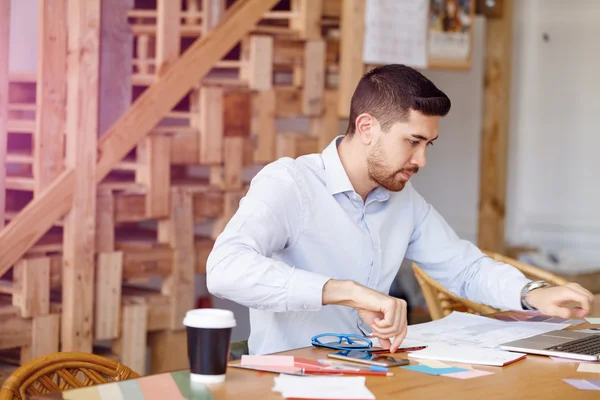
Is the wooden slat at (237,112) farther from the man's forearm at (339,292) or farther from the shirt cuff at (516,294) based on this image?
the man's forearm at (339,292)

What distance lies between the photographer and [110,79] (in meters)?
4.47

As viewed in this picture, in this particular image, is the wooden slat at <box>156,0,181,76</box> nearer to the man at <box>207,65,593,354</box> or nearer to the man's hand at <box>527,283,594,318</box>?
the man at <box>207,65,593,354</box>

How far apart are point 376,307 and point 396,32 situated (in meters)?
2.84

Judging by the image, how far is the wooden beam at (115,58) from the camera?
4.39 metres

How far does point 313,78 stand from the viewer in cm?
428

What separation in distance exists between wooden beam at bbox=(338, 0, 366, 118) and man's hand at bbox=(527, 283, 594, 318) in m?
2.15

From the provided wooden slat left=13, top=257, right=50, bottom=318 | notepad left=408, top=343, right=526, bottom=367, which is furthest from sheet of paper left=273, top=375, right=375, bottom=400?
wooden slat left=13, top=257, right=50, bottom=318

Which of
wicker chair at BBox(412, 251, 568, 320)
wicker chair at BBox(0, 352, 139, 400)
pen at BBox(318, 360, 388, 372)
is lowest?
wicker chair at BBox(412, 251, 568, 320)

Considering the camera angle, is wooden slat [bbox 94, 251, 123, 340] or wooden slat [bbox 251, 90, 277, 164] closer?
wooden slat [bbox 94, 251, 123, 340]

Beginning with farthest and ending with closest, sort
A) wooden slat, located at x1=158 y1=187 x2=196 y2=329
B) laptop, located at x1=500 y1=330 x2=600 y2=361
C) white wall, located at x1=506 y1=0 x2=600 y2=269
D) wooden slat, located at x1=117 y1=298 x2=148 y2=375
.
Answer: white wall, located at x1=506 y1=0 x2=600 y2=269 → wooden slat, located at x1=158 y1=187 x2=196 y2=329 → wooden slat, located at x1=117 y1=298 x2=148 y2=375 → laptop, located at x1=500 y1=330 x2=600 y2=361

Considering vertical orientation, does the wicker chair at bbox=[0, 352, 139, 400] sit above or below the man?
below

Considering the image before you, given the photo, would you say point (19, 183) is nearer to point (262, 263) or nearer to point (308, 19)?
point (308, 19)

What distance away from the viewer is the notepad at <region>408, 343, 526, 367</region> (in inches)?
72.4

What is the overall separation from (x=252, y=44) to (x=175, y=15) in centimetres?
40
